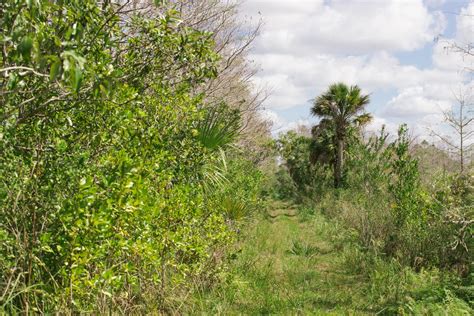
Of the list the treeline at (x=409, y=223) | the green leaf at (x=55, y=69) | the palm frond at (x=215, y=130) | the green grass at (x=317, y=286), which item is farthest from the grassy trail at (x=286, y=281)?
the green leaf at (x=55, y=69)

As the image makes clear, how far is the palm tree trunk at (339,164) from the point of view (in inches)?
917

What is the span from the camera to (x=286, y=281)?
836 centimetres

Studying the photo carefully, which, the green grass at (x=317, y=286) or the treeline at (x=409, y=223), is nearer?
the green grass at (x=317, y=286)

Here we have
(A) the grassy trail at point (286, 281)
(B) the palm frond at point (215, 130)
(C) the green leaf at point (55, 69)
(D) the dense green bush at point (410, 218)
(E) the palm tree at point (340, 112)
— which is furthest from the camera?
(E) the palm tree at point (340, 112)

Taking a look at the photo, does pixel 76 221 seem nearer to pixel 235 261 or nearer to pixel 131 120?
pixel 131 120

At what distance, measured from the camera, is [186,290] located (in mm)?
6266

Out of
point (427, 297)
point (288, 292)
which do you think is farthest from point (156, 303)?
point (427, 297)

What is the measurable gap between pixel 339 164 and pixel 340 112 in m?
2.43

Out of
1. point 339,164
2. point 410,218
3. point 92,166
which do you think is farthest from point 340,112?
point 92,166

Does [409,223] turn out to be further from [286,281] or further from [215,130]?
[215,130]

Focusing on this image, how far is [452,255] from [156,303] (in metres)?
5.75

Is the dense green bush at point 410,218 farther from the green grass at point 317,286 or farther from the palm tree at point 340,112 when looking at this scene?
the palm tree at point 340,112

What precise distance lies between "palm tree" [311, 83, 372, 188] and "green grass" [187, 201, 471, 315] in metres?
12.0

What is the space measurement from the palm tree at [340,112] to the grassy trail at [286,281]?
10576 millimetres
